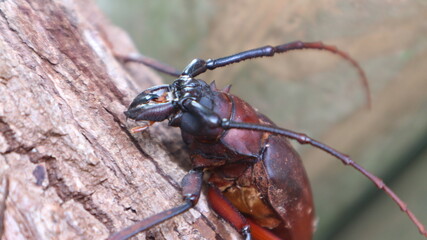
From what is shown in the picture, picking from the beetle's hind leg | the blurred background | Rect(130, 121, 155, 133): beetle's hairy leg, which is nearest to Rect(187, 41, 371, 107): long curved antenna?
Rect(130, 121, 155, 133): beetle's hairy leg

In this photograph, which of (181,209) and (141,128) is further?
(141,128)

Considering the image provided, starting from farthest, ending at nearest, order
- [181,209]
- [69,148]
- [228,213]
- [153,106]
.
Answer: [228,213]
[153,106]
[181,209]
[69,148]

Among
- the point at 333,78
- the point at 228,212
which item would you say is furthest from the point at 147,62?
the point at 333,78

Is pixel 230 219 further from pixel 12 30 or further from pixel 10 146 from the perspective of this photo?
pixel 12 30

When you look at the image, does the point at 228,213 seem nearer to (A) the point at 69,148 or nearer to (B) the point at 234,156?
(B) the point at 234,156

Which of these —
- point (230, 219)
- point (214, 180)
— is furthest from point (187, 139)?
point (230, 219)

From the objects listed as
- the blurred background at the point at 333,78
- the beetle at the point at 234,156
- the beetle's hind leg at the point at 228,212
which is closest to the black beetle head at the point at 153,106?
the beetle at the point at 234,156

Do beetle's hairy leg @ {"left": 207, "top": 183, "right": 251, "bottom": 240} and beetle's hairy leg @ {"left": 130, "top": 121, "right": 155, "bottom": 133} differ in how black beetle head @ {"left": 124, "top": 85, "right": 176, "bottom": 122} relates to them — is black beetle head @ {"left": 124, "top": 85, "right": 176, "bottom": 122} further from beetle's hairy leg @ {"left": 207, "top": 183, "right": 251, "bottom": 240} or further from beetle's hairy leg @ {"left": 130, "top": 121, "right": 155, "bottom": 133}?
beetle's hairy leg @ {"left": 207, "top": 183, "right": 251, "bottom": 240}
